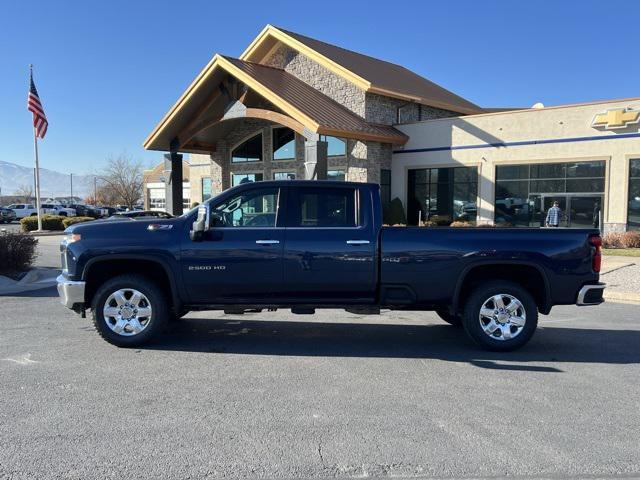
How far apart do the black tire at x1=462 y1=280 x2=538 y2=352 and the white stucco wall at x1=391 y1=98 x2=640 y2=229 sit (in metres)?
17.2

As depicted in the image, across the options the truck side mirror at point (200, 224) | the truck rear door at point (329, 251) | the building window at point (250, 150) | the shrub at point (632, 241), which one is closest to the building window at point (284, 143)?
the building window at point (250, 150)

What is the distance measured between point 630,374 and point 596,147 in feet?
58.5

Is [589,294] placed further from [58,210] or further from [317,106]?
[58,210]

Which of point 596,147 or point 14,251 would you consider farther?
point 596,147

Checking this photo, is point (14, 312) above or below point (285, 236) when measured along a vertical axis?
below

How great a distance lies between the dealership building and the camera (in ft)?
67.7

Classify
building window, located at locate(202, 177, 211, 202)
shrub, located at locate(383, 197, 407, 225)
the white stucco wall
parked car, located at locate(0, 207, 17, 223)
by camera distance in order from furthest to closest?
parked car, located at locate(0, 207, 17, 223) < building window, located at locate(202, 177, 211, 202) < shrub, located at locate(383, 197, 407, 225) < the white stucco wall

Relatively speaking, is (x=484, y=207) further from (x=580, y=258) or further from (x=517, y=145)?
(x=580, y=258)

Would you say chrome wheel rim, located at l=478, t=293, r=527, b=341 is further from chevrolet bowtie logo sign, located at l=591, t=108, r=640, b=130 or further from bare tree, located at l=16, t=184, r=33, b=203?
bare tree, located at l=16, t=184, r=33, b=203

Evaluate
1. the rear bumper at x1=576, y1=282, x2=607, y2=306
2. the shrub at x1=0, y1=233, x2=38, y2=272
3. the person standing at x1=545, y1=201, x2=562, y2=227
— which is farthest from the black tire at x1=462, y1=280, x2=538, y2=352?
the person standing at x1=545, y1=201, x2=562, y2=227

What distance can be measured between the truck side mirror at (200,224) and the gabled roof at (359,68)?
1829cm

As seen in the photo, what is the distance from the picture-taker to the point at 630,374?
5473mm

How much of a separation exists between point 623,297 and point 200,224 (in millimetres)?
8288

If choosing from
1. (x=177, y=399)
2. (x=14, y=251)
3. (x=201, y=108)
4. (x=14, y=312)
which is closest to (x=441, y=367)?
(x=177, y=399)
